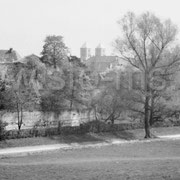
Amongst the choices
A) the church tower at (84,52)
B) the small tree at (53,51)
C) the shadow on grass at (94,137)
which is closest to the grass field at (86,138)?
the shadow on grass at (94,137)

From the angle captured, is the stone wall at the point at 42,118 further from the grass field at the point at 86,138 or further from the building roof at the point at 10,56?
the building roof at the point at 10,56

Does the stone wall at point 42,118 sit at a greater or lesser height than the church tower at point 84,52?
lesser

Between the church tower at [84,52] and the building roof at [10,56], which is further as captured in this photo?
the church tower at [84,52]

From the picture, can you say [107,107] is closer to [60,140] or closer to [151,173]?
[60,140]

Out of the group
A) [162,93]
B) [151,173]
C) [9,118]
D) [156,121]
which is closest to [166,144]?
[162,93]

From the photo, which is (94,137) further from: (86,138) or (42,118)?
(42,118)

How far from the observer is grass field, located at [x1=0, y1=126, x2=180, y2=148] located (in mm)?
24844

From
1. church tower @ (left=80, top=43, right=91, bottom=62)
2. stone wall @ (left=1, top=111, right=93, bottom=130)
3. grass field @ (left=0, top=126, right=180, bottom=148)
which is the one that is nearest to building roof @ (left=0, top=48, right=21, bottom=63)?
stone wall @ (left=1, top=111, right=93, bottom=130)

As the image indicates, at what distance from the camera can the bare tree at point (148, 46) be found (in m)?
29.8

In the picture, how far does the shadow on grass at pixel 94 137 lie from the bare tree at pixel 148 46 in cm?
185

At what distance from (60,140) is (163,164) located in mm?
12608

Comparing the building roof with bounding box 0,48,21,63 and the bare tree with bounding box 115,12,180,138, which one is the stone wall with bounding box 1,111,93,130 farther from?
the building roof with bounding box 0,48,21,63

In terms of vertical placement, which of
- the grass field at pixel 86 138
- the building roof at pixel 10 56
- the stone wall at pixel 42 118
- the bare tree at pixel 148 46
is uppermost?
the building roof at pixel 10 56

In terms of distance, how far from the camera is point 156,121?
119ft
